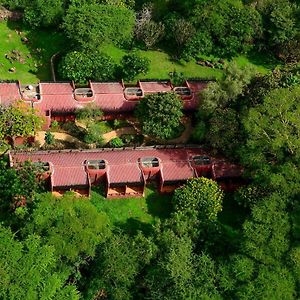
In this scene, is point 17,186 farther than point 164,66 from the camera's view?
No

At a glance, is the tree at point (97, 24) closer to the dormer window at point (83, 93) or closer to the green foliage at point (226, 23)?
the dormer window at point (83, 93)

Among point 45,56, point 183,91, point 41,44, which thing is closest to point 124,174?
point 183,91

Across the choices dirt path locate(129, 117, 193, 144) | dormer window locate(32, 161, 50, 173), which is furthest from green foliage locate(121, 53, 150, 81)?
dormer window locate(32, 161, 50, 173)

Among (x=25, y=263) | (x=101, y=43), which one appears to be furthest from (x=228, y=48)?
(x=25, y=263)

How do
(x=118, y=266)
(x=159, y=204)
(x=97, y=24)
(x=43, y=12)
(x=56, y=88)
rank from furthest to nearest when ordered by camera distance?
(x=43, y=12), (x=97, y=24), (x=56, y=88), (x=159, y=204), (x=118, y=266)

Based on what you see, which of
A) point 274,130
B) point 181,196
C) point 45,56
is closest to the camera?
point 274,130

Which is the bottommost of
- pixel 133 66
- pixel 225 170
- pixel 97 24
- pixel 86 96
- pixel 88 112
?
pixel 225 170

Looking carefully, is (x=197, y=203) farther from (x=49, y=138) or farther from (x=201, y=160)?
(x=49, y=138)

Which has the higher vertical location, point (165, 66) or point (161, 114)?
point (161, 114)
